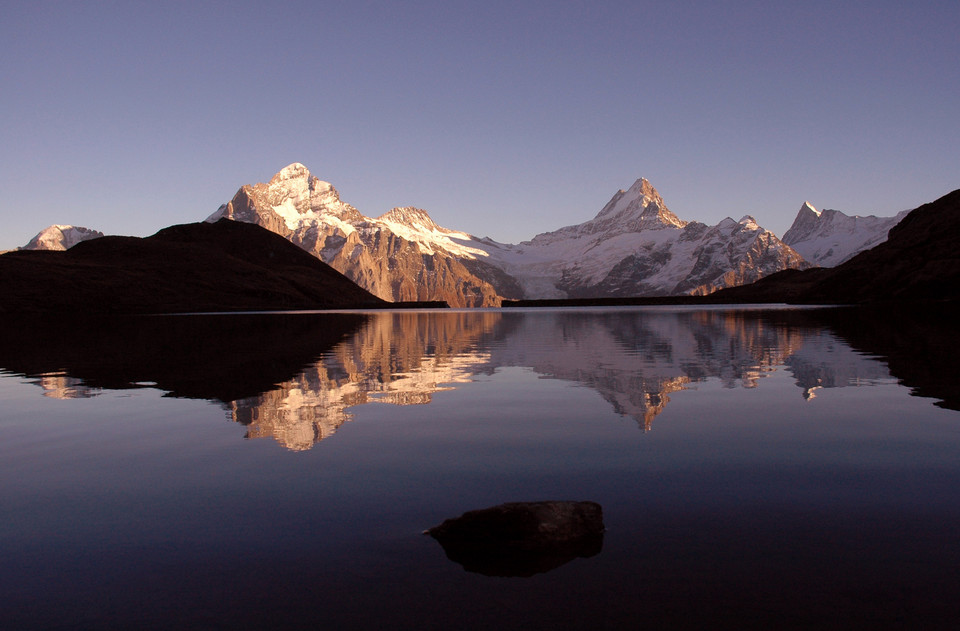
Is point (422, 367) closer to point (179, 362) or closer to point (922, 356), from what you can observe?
point (179, 362)

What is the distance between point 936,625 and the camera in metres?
9.71

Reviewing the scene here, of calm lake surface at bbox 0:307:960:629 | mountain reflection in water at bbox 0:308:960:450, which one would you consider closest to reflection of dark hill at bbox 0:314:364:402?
mountain reflection in water at bbox 0:308:960:450

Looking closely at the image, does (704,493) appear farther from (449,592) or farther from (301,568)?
(301,568)

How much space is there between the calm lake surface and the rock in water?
0.36m

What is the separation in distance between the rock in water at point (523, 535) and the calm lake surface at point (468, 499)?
36 centimetres

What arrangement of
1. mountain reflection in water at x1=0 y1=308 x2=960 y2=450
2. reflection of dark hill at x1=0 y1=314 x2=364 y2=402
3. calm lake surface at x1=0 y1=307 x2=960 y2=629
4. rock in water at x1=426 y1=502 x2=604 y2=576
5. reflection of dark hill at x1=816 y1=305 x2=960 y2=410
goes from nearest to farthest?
1. calm lake surface at x1=0 y1=307 x2=960 y2=629
2. rock in water at x1=426 y1=502 x2=604 y2=576
3. mountain reflection in water at x1=0 y1=308 x2=960 y2=450
4. reflection of dark hill at x1=816 y1=305 x2=960 y2=410
5. reflection of dark hill at x1=0 y1=314 x2=364 y2=402

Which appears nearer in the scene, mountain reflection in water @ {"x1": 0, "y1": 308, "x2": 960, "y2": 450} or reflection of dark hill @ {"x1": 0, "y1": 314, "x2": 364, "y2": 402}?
mountain reflection in water @ {"x1": 0, "y1": 308, "x2": 960, "y2": 450}

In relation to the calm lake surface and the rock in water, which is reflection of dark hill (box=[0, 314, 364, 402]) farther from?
the rock in water

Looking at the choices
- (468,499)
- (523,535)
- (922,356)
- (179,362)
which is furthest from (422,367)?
(523,535)

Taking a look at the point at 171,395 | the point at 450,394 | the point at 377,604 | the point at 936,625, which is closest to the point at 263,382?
the point at 171,395

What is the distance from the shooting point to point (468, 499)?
1562cm

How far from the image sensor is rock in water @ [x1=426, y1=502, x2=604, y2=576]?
12.2 meters

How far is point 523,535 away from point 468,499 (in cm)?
315

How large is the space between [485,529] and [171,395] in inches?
974
